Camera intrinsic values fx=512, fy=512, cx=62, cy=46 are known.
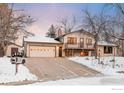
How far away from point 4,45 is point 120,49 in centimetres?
132

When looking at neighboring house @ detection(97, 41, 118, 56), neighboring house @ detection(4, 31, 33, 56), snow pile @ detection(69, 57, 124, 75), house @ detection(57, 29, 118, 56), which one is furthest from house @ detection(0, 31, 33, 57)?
neighboring house @ detection(97, 41, 118, 56)

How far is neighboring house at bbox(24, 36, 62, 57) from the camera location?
5.88 metres

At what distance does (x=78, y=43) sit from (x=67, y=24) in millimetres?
253

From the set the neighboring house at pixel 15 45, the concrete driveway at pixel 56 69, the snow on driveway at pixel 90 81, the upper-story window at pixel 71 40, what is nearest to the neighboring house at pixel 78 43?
the upper-story window at pixel 71 40

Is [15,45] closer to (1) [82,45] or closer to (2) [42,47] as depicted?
(2) [42,47]

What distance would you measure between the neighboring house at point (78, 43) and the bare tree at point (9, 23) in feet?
1.56

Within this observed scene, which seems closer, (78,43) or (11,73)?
(11,73)

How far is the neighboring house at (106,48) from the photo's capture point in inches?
230

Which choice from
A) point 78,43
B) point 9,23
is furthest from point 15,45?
point 78,43

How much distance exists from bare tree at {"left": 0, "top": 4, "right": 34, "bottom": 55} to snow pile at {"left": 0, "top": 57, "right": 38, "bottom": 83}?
0.17 meters

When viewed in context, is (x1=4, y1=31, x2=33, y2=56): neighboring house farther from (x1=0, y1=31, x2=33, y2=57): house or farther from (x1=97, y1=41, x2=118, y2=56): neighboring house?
(x1=97, y1=41, x2=118, y2=56): neighboring house

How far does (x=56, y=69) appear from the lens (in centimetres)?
589

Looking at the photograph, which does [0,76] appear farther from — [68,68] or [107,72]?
[107,72]
